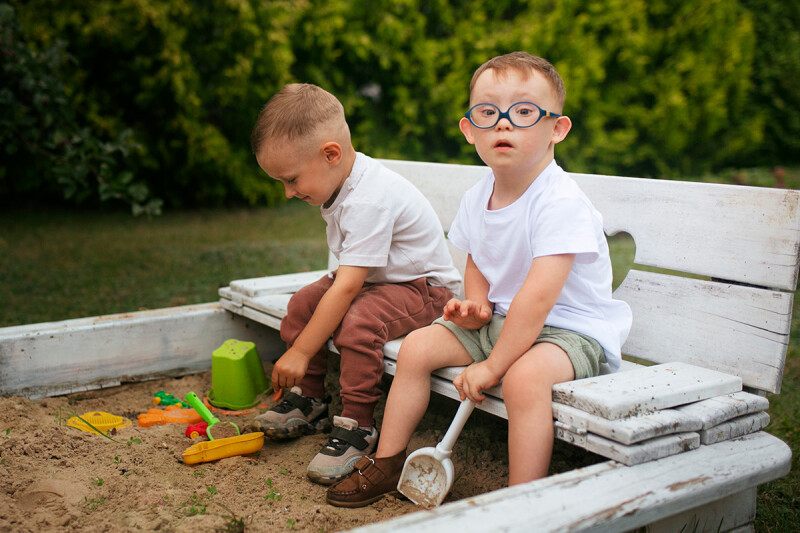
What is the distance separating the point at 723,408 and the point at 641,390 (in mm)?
187

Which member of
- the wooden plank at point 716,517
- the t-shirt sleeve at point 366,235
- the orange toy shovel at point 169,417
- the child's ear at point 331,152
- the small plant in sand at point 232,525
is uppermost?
the child's ear at point 331,152

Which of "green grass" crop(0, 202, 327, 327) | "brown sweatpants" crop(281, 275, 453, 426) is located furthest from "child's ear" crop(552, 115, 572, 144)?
"green grass" crop(0, 202, 327, 327)

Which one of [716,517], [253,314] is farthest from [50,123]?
[716,517]

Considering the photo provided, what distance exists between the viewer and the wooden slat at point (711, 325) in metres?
1.66

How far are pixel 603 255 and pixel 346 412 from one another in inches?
30.2

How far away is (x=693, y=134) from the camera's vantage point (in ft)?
23.8

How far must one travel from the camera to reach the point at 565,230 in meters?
1.57

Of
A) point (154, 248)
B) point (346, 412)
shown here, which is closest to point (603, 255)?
point (346, 412)

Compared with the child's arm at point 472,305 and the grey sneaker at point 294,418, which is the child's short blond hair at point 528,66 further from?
the grey sneaker at point 294,418

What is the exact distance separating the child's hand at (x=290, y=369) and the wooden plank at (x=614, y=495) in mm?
886

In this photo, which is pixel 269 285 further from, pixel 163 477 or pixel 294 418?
pixel 163 477

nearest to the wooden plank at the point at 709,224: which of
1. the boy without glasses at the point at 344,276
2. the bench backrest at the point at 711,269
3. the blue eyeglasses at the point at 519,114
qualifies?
the bench backrest at the point at 711,269

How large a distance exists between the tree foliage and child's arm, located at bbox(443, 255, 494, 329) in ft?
10.5

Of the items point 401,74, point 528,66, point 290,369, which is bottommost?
point 290,369
